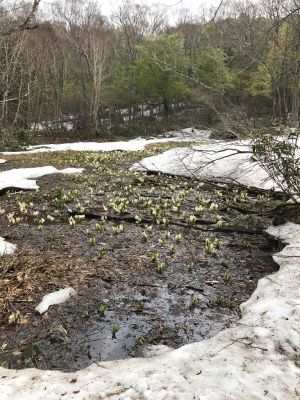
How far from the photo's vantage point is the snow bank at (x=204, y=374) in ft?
9.78

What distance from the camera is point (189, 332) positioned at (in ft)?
14.3

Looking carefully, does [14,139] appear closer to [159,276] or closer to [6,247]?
[6,247]

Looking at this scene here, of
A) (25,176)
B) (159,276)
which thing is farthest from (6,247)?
(25,176)

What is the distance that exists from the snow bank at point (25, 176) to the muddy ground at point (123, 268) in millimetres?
841

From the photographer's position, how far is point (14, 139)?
72.6 ft

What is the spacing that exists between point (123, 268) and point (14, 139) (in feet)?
60.2

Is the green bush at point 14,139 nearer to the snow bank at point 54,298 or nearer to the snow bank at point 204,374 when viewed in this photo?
the snow bank at point 54,298

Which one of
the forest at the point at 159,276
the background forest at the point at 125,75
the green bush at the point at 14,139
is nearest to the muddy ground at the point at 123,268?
the forest at the point at 159,276

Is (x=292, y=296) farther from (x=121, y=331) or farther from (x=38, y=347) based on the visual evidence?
(x=38, y=347)

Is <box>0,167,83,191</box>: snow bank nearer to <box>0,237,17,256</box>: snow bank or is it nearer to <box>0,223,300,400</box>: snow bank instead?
<box>0,237,17,256</box>: snow bank

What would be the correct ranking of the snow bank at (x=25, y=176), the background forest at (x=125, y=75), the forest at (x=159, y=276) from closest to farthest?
1. the forest at (x=159, y=276)
2. the snow bank at (x=25, y=176)
3. the background forest at (x=125, y=75)

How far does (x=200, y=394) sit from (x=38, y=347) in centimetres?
192

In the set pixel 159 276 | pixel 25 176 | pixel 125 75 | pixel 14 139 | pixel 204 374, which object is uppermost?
pixel 125 75

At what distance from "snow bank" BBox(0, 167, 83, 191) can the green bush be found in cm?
874
